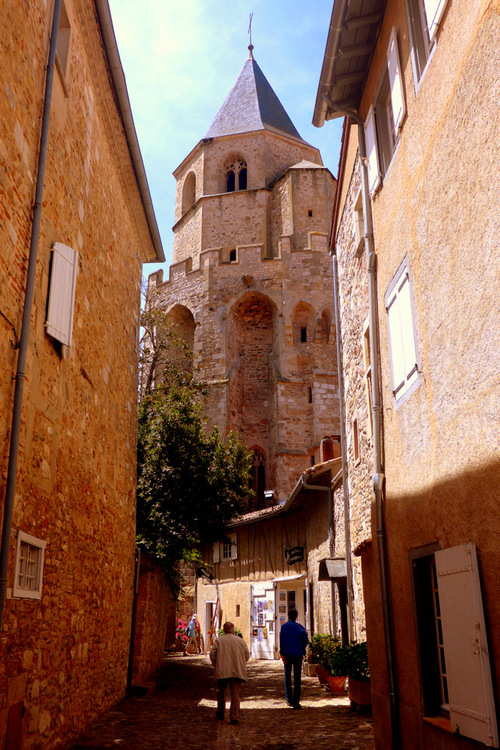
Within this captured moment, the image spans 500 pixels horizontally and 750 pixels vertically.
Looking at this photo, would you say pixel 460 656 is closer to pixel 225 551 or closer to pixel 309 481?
pixel 309 481

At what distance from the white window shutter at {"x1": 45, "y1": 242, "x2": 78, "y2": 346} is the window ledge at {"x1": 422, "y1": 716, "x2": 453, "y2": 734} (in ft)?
13.6

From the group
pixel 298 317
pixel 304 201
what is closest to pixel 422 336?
pixel 298 317

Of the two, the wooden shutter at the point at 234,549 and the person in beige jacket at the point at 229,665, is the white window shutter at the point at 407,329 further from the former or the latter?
the wooden shutter at the point at 234,549

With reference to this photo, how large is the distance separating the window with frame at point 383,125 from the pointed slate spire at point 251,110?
2819 centimetres

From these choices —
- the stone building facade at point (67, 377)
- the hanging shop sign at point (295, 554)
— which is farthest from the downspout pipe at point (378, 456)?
the hanging shop sign at point (295, 554)

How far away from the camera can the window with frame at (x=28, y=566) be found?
4.79 meters

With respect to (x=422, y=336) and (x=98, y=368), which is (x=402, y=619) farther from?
(x=98, y=368)

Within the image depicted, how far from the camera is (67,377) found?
20.7 ft

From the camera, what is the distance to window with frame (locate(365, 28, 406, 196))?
6.38 meters

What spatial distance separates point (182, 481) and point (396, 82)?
32.7 feet

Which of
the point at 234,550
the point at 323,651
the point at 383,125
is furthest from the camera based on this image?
the point at 234,550

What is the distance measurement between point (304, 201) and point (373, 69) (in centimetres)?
2391

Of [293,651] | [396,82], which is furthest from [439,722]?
[396,82]

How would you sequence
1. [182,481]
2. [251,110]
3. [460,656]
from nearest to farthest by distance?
[460,656]
[182,481]
[251,110]
